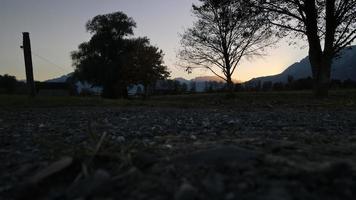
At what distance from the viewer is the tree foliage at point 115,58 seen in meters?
48.4

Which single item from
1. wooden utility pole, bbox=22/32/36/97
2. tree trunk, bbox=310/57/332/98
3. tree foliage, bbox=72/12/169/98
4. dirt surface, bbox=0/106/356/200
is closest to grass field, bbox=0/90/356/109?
tree trunk, bbox=310/57/332/98

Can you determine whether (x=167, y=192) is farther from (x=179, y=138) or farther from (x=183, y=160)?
(x=179, y=138)

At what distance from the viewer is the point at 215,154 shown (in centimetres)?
318

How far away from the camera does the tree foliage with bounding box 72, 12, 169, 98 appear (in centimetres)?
4838

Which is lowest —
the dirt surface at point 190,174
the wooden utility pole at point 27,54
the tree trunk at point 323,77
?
the dirt surface at point 190,174

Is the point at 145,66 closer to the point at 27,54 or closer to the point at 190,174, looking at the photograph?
the point at 27,54

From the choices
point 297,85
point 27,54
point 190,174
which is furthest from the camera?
point 297,85

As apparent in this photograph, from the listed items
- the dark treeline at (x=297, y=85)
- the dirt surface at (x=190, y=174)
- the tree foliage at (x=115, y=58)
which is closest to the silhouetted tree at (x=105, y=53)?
the tree foliage at (x=115, y=58)

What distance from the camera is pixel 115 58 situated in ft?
190

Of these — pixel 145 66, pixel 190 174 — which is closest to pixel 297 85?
pixel 145 66

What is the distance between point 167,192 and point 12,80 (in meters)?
68.8

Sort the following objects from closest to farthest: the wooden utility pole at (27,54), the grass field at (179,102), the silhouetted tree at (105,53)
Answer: the grass field at (179,102) → the wooden utility pole at (27,54) → the silhouetted tree at (105,53)

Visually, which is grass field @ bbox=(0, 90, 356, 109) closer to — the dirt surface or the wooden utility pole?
the wooden utility pole

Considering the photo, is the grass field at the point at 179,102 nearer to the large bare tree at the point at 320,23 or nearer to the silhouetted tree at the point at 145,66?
the large bare tree at the point at 320,23
